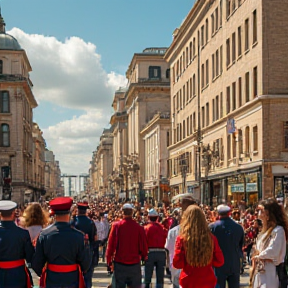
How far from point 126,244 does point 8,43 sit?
69.3 m

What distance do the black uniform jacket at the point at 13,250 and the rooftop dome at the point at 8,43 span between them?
229 ft

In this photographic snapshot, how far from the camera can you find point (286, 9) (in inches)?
1149

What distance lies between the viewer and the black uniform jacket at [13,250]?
7.36m

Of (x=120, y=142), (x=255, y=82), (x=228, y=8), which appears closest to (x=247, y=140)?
(x=255, y=82)

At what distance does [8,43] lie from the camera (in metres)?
75.6

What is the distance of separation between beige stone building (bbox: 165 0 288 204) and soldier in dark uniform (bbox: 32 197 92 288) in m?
22.8

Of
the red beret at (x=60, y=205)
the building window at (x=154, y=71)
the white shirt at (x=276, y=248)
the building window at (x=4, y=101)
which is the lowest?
the white shirt at (x=276, y=248)

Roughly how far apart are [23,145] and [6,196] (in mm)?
19305

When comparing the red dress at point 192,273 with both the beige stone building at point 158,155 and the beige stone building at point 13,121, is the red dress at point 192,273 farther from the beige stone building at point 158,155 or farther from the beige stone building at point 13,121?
the beige stone building at point 13,121

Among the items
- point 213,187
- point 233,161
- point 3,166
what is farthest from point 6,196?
point 233,161

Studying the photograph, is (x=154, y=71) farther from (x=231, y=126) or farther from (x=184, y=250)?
(x=184, y=250)

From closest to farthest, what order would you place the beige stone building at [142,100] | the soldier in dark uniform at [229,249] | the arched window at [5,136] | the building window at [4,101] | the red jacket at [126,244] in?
the soldier in dark uniform at [229,249] < the red jacket at [126,244] < the arched window at [5,136] < the building window at [4,101] < the beige stone building at [142,100]

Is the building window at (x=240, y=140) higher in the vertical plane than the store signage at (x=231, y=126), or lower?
lower

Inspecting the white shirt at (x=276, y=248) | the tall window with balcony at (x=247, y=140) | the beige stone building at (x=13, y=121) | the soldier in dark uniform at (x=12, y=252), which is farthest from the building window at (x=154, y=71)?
the white shirt at (x=276, y=248)
